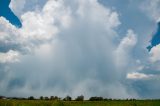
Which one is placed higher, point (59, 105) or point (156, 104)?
point (156, 104)

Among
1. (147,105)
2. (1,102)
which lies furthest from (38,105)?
(147,105)

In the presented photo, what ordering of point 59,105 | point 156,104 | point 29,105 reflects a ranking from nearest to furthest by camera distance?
point 59,105 < point 29,105 < point 156,104

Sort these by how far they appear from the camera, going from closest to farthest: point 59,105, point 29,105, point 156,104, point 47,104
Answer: point 59,105
point 47,104
point 29,105
point 156,104

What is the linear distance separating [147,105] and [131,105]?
21249 mm

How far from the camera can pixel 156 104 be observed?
95500mm

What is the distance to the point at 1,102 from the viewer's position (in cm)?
7875

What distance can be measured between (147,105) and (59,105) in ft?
117

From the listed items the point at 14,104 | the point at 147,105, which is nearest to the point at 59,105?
the point at 14,104

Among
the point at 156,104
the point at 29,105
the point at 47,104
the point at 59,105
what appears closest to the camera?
the point at 59,105

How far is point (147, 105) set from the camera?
96.2 m

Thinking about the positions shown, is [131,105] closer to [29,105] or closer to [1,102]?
[29,105]

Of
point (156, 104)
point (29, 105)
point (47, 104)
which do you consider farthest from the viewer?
point (156, 104)

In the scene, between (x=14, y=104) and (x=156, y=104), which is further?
(x=156, y=104)

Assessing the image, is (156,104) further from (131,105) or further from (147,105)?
(131,105)
